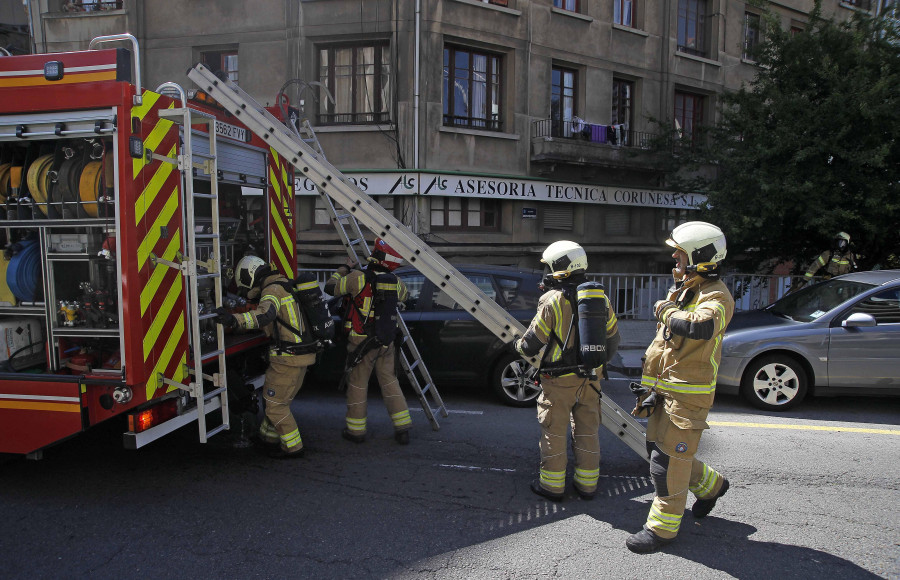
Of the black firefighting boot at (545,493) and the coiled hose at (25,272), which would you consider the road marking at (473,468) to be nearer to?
the black firefighting boot at (545,493)

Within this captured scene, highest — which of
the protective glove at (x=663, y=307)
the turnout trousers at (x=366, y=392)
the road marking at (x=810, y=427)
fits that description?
the protective glove at (x=663, y=307)

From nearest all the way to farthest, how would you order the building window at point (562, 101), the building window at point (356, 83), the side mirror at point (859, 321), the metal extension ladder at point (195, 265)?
1. the metal extension ladder at point (195, 265)
2. the side mirror at point (859, 321)
3. the building window at point (356, 83)
4. the building window at point (562, 101)

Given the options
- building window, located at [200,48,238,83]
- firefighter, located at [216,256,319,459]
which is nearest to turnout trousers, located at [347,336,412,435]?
firefighter, located at [216,256,319,459]

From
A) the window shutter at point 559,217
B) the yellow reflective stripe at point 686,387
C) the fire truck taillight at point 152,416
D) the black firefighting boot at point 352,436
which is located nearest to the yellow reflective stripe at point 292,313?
the fire truck taillight at point 152,416

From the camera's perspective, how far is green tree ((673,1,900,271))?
999 cm

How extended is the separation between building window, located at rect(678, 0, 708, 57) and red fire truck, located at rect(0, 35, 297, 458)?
16.6 metres

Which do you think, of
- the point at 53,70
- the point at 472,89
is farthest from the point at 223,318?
the point at 472,89

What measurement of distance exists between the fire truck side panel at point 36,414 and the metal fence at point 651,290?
793cm

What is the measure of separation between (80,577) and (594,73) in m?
15.0

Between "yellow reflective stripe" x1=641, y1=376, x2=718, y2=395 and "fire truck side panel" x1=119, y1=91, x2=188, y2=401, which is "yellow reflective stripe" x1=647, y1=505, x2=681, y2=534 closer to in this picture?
"yellow reflective stripe" x1=641, y1=376, x2=718, y2=395

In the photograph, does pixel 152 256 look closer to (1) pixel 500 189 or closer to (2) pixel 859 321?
(2) pixel 859 321

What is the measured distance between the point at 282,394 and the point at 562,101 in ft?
41.1

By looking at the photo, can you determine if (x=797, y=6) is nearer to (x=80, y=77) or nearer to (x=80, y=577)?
(x=80, y=77)

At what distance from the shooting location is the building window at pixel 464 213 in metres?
13.5
